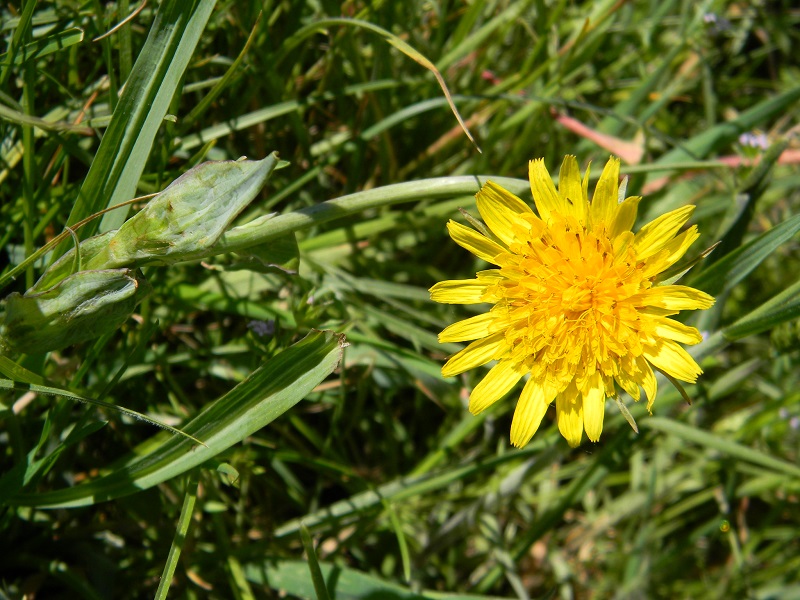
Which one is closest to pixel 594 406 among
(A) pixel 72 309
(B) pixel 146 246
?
(B) pixel 146 246

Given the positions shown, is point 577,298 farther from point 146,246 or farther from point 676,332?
point 146,246

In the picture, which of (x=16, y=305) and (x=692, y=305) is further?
(x=692, y=305)

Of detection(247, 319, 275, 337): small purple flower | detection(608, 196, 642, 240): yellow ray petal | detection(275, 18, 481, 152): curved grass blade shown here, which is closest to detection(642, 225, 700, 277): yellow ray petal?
detection(608, 196, 642, 240): yellow ray petal

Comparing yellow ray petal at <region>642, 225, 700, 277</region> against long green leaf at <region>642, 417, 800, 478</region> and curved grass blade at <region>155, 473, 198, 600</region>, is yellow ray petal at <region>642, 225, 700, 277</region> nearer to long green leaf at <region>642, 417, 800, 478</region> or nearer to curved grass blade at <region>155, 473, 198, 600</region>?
long green leaf at <region>642, 417, 800, 478</region>

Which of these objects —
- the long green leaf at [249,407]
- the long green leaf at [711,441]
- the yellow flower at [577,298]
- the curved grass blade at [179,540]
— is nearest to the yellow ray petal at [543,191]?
the yellow flower at [577,298]

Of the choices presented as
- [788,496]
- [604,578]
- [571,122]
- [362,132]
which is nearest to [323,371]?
[362,132]

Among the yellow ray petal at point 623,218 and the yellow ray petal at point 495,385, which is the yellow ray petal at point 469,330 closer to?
the yellow ray petal at point 495,385

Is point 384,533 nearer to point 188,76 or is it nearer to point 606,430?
point 606,430
